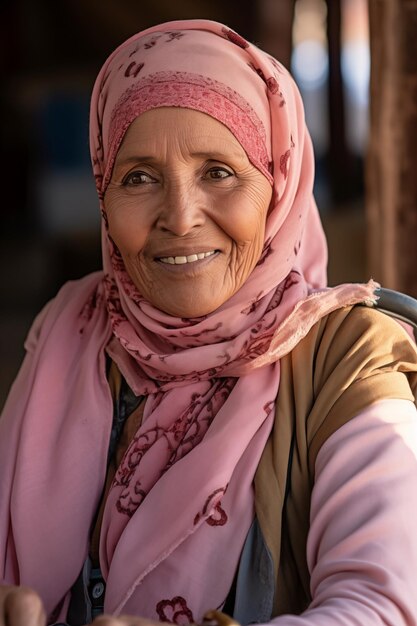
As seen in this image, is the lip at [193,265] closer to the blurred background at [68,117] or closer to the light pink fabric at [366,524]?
the light pink fabric at [366,524]

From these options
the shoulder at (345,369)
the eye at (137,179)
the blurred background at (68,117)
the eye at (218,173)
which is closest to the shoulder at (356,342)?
the shoulder at (345,369)

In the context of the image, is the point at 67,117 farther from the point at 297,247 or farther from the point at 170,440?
the point at 170,440

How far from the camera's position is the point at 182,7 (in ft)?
32.7

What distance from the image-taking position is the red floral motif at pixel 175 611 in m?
1.93

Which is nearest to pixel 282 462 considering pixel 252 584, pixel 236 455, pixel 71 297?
pixel 236 455

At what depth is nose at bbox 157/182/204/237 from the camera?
6.63 ft

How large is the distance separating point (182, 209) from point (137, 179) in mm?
150

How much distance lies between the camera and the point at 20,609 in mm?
1604

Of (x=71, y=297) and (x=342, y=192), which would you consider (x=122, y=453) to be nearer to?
(x=71, y=297)

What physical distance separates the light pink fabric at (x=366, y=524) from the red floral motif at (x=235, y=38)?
0.80m

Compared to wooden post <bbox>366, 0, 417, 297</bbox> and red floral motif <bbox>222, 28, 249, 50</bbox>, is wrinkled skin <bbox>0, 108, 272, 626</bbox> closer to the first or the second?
red floral motif <bbox>222, 28, 249, 50</bbox>

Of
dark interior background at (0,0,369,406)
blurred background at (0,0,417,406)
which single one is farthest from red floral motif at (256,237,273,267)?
dark interior background at (0,0,369,406)

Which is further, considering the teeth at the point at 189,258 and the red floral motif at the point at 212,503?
the teeth at the point at 189,258

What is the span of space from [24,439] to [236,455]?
53 cm
